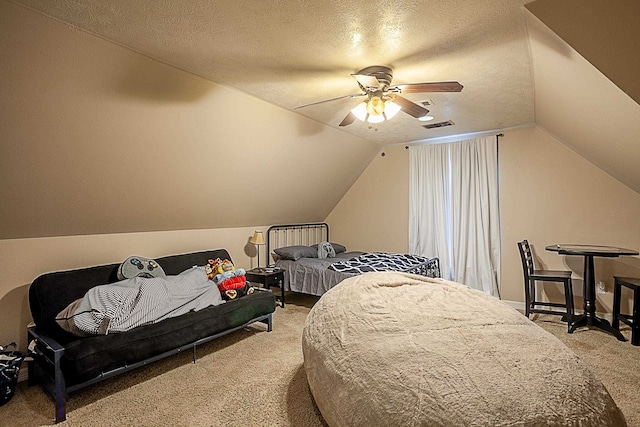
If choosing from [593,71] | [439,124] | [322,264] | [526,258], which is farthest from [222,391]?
[439,124]

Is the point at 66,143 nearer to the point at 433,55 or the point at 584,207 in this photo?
the point at 433,55

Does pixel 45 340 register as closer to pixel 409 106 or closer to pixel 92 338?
pixel 92 338

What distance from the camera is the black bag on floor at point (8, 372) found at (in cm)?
230

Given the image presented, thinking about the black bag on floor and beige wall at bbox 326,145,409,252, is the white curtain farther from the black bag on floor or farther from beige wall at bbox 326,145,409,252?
the black bag on floor

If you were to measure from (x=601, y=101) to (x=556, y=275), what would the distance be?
6.93 feet

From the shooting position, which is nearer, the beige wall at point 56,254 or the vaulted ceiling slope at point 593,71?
the vaulted ceiling slope at point 593,71

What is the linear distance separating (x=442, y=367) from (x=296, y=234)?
429 centimetres

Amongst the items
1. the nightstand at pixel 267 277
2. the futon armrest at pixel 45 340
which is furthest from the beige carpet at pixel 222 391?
the nightstand at pixel 267 277

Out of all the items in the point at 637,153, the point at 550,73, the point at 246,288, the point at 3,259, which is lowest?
the point at 246,288

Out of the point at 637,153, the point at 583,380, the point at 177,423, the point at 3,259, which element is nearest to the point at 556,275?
the point at 637,153

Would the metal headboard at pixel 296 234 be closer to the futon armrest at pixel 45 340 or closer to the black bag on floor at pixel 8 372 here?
the futon armrest at pixel 45 340

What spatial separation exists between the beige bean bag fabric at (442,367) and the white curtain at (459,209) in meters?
2.66

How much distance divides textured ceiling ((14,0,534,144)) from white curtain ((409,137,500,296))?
5.00 ft

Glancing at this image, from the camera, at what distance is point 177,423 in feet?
6.85
